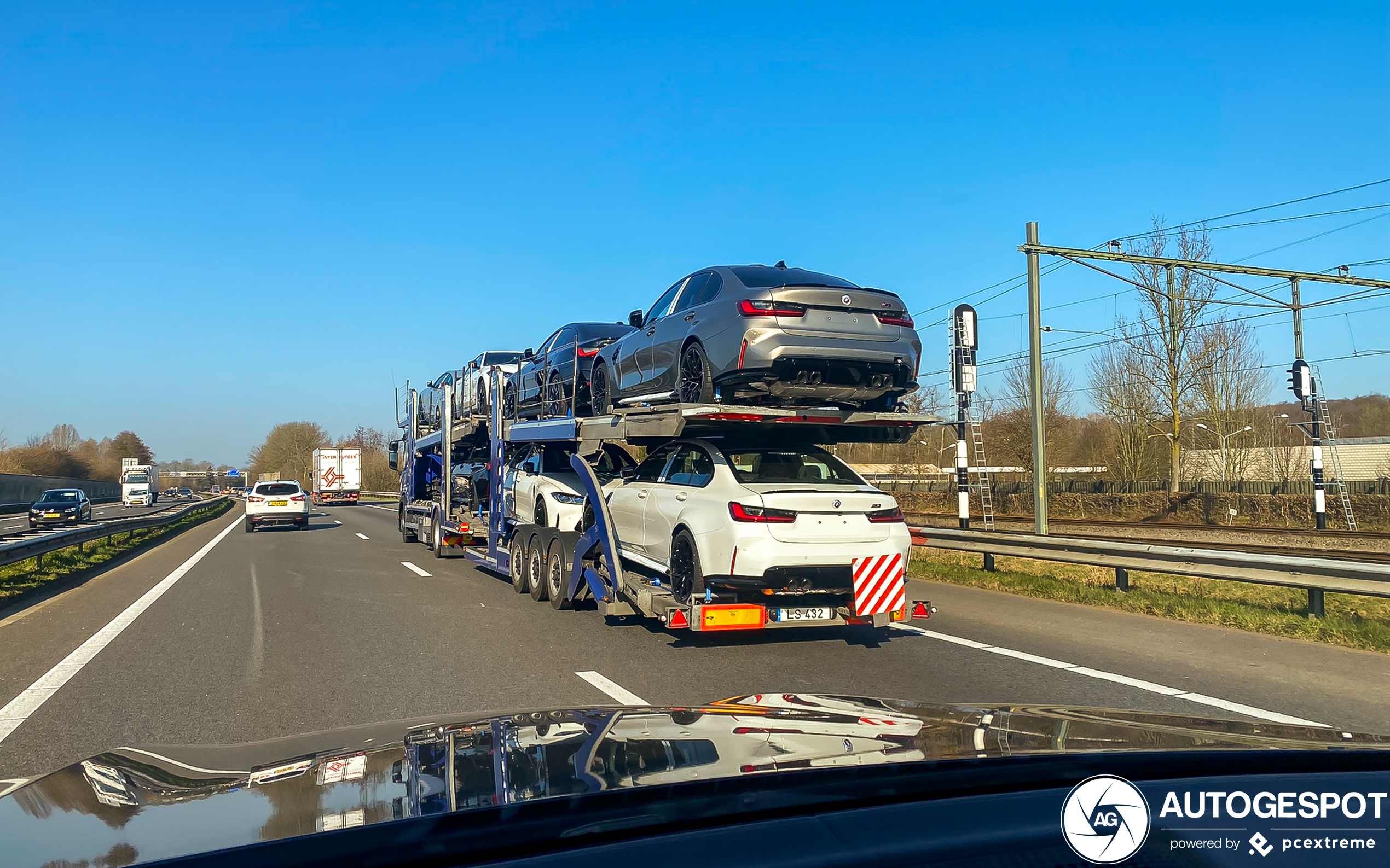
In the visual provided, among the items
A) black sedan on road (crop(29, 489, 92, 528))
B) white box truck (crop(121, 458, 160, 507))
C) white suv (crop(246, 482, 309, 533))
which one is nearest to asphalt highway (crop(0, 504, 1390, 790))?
white suv (crop(246, 482, 309, 533))

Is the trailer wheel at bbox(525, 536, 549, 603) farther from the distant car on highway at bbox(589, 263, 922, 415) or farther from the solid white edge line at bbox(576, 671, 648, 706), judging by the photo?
the solid white edge line at bbox(576, 671, 648, 706)

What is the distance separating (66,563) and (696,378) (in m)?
14.0

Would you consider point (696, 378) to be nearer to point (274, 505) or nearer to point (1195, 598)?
point (1195, 598)

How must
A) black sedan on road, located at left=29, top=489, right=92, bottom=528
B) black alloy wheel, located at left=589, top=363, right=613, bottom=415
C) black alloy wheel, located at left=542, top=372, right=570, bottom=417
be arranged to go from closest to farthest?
black alloy wheel, located at left=589, top=363, right=613, bottom=415 → black alloy wheel, located at left=542, top=372, right=570, bottom=417 → black sedan on road, located at left=29, top=489, right=92, bottom=528

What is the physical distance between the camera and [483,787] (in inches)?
92.3

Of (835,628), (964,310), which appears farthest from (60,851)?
(964,310)

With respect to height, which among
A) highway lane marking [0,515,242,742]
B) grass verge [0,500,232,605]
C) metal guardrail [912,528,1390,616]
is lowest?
highway lane marking [0,515,242,742]

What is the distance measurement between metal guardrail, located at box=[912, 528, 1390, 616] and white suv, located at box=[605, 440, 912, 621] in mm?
2501

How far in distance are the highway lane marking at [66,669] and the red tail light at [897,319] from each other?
7.37 m

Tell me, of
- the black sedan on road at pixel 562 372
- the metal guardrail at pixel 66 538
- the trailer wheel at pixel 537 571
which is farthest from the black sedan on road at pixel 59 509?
the trailer wheel at pixel 537 571

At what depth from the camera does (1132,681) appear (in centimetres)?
738

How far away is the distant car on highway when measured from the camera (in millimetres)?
8656

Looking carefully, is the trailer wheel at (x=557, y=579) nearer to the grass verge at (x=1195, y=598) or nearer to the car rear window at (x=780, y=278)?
the car rear window at (x=780, y=278)

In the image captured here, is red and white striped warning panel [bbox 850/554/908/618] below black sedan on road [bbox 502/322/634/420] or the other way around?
below
